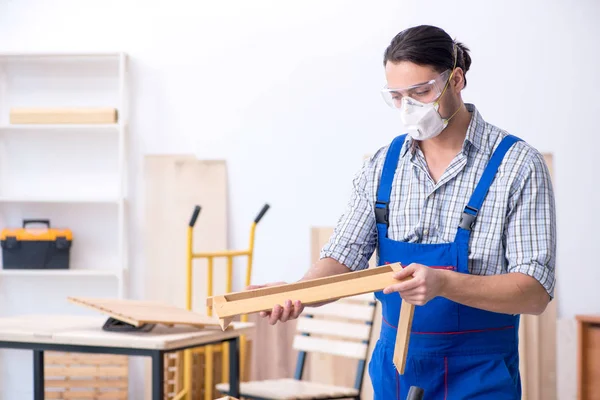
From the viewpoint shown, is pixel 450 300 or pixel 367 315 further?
pixel 367 315

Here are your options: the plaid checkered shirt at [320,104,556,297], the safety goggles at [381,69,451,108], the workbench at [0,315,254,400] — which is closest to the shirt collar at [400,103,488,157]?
the plaid checkered shirt at [320,104,556,297]

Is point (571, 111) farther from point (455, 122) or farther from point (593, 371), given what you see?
point (455, 122)

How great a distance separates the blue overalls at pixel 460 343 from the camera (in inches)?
78.2

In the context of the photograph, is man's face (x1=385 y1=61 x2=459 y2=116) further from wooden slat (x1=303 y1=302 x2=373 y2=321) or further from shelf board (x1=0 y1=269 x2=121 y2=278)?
shelf board (x1=0 y1=269 x2=121 y2=278)

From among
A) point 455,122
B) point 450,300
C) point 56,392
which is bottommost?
point 56,392

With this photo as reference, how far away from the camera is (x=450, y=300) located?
200 centimetres

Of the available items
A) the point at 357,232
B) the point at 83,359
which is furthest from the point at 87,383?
the point at 357,232

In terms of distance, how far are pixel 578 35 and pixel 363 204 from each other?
9.58ft

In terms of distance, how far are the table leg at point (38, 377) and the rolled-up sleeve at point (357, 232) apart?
1.73m

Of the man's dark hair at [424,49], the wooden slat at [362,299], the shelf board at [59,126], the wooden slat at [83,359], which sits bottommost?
the wooden slat at [83,359]

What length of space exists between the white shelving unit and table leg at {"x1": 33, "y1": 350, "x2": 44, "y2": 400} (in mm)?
1528

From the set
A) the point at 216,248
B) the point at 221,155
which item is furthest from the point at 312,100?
the point at 216,248

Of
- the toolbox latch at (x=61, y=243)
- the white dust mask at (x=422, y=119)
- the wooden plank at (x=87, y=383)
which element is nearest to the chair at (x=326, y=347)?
the wooden plank at (x=87, y=383)

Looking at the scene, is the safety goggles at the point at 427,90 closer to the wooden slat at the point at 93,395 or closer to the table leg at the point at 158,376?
the table leg at the point at 158,376
